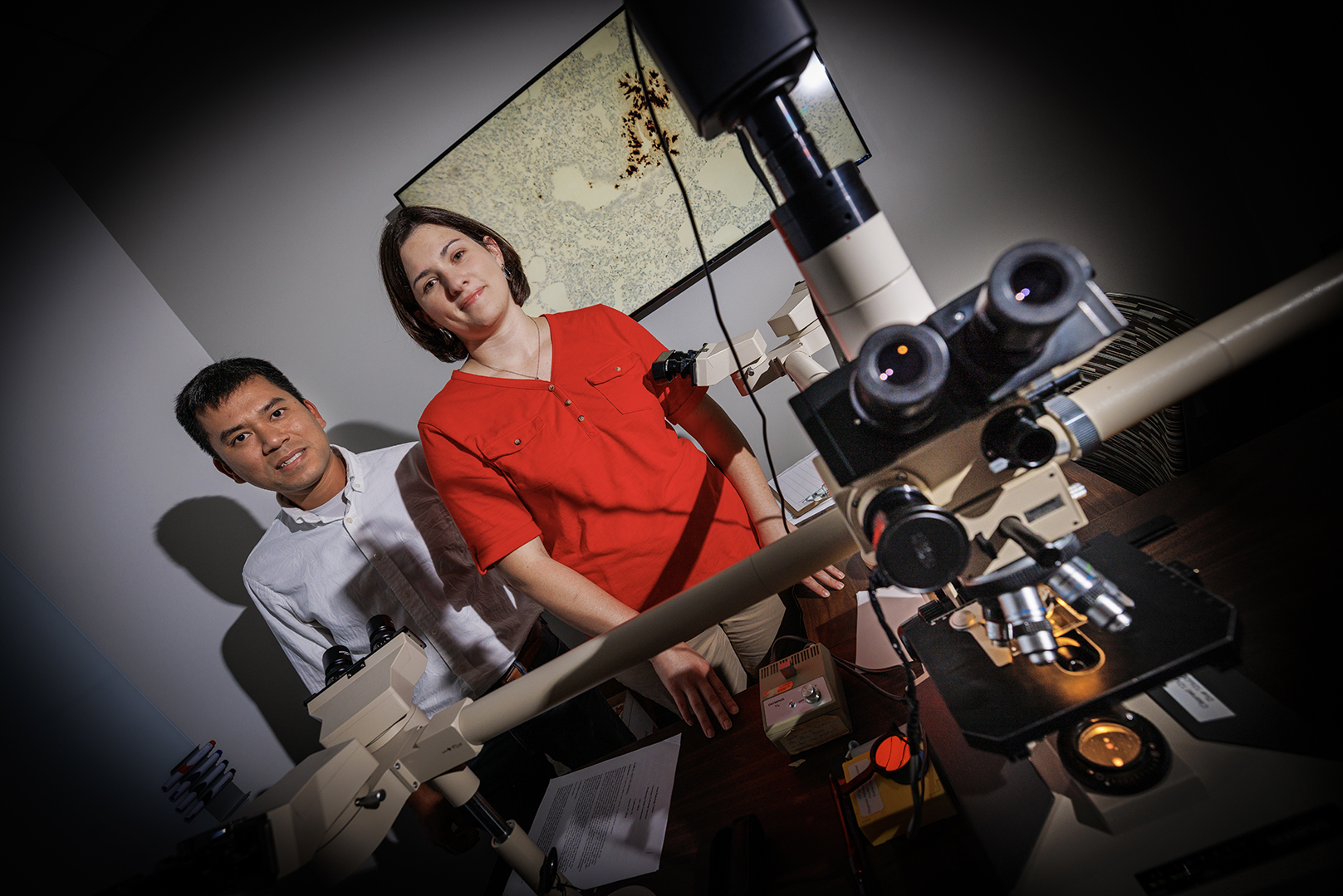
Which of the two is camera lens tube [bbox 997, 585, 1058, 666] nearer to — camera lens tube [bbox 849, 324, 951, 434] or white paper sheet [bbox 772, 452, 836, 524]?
camera lens tube [bbox 849, 324, 951, 434]

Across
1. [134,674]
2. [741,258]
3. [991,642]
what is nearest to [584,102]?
[741,258]

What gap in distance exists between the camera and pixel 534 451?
1.38 m

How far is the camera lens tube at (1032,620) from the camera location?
562 mm

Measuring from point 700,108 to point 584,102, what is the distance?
1.64 meters

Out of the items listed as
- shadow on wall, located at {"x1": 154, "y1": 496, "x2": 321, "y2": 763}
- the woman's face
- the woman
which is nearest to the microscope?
the woman

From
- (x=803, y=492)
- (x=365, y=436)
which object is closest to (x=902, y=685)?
(x=803, y=492)

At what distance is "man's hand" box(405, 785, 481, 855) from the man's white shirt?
29 centimetres

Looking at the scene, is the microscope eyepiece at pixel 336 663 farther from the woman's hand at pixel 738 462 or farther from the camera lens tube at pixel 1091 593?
the woman's hand at pixel 738 462

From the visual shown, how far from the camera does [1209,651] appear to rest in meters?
0.57

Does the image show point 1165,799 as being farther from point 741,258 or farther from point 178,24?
point 178,24

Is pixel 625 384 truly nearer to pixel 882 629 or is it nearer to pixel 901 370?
pixel 882 629

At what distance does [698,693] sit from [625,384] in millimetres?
799

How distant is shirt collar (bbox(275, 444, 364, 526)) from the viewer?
169 centimetres

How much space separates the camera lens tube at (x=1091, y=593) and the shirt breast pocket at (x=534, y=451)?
1.07 metres
